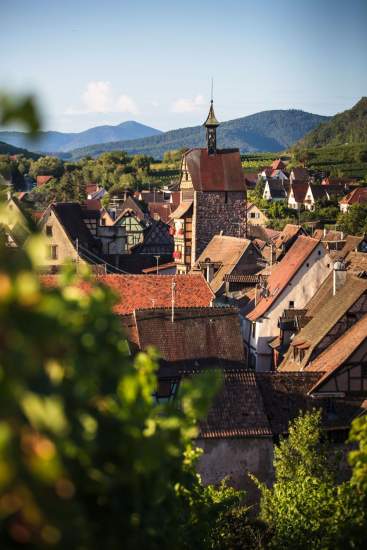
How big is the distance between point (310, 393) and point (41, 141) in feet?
55.3

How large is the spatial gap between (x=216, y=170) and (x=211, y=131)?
215 cm

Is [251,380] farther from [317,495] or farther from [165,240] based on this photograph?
[165,240]

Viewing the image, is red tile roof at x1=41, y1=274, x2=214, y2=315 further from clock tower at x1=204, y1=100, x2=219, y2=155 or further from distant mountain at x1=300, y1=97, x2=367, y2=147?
distant mountain at x1=300, y1=97, x2=367, y2=147

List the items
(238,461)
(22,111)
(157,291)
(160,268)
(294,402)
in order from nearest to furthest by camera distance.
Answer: (22,111), (238,461), (294,402), (157,291), (160,268)

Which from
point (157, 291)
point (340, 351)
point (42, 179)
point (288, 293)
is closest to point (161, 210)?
point (42, 179)

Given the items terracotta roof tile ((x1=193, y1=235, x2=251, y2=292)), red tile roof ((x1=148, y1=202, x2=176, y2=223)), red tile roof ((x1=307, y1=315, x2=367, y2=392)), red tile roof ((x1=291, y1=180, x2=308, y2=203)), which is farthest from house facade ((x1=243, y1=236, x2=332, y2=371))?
red tile roof ((x1=291, y1=180, x2=308, y2=203))

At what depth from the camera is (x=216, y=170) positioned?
44094 mm

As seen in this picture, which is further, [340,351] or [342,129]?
[342,129]

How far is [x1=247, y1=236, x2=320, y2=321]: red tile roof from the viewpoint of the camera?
2875 centimetres

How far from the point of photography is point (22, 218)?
4902mm

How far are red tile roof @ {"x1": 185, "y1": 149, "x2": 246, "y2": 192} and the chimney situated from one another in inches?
714

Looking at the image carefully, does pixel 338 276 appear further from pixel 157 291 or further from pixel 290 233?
pixel 290 233

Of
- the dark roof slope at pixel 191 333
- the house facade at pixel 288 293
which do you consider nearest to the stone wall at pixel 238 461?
the dark roof slope at pixel 191 333


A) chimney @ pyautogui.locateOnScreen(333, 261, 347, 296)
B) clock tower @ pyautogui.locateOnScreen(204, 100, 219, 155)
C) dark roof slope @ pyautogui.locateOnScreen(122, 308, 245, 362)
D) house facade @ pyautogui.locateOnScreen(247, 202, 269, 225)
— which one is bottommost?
house facade @ pyautogui.locateOnScreen(247, 202, 269, 225)
